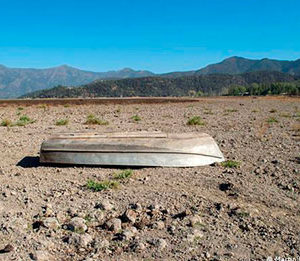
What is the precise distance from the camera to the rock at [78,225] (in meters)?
4.24

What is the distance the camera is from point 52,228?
4.29m

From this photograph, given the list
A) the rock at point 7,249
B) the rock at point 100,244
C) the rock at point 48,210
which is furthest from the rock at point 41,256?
the rock at point 48,210

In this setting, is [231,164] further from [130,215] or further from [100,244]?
[100,244]

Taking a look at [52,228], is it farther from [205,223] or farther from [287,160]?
[287,160]

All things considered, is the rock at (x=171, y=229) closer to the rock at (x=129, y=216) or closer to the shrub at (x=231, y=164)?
the rock at (x=129, y=216)

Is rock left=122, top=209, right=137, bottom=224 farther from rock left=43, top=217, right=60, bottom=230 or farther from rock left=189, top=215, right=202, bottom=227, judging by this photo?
rock left=43, top=217, right=60, bottom=230

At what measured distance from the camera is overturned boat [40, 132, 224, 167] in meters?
6.59

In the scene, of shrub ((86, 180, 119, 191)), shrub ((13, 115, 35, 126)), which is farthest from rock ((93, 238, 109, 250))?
shrub ((13, 115, 35, 126))

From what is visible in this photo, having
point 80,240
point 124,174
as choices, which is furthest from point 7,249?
point 124,174

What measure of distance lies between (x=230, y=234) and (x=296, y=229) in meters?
0.82

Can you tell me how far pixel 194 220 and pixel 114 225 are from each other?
0.99 meters

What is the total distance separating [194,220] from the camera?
4387mm

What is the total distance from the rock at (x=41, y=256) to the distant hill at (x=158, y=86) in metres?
105

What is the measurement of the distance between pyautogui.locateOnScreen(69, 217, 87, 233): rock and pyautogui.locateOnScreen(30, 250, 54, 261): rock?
560 millimetres
